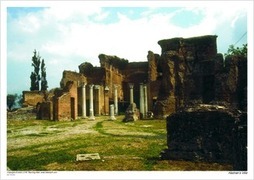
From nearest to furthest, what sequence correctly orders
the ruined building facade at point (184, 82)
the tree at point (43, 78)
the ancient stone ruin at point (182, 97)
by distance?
the ancient stone ruin at point (182, 97)
the ruined building facade at point (184, 82)
the tree at point (43, 78)

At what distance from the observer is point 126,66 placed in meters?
49.4

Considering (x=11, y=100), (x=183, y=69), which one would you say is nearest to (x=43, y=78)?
(x=11, y=100)

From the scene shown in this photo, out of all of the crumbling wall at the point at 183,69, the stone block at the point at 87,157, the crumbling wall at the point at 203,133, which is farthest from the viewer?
the crumbling wall at the point at 183,69

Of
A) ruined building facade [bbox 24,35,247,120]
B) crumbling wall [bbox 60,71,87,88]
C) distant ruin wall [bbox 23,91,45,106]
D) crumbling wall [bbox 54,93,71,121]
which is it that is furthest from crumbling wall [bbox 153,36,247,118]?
distant ruin wall [bbox 23,91,45,106]

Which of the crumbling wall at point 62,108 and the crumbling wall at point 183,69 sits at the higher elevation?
the crumbling wall at point 183,69

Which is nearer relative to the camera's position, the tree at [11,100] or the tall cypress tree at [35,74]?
the tall cypress tree at [35,74]

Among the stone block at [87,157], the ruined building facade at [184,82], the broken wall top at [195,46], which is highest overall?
the broken wall top at [195,46]

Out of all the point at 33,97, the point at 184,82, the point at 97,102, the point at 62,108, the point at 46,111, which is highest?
the point at 184,82

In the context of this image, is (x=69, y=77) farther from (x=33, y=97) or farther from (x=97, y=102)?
(x=33, y=97)

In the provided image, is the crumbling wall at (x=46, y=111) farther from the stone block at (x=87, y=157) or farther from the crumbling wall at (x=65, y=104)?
the stone block at (x=87, y=157)

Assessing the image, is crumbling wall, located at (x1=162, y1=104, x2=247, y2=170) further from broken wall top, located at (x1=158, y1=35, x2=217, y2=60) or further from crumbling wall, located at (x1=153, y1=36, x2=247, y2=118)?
broken wall top, located at (x1=158, y1=35, x2=217, y2=60)

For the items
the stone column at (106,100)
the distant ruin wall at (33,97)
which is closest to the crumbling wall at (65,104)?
the distant ruin wall at (33,97)

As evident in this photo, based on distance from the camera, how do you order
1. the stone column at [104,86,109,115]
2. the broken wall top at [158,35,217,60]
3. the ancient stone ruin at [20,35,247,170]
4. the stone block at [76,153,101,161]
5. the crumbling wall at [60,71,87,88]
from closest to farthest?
the ancient stone ruin at [20,35,247,170]
the stone block at [76,153,101,161]
the broken wall top at [158,35,217,60]
the crumbling wall at [60,71,87,88]
the stone column at [104,86,109,115]

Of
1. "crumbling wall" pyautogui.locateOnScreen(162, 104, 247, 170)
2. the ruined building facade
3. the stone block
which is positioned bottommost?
the stone block
